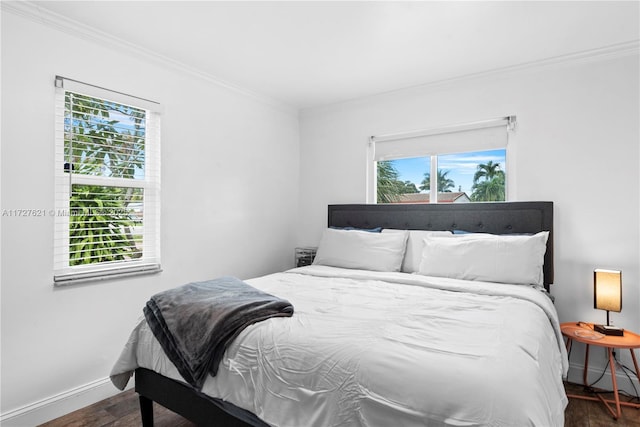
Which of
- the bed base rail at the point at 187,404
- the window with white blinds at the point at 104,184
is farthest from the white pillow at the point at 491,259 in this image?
the window with white blinds at the point at 104,184

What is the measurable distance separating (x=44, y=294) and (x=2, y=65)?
1352 millimetres

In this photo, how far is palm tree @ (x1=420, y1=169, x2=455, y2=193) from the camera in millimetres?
3422

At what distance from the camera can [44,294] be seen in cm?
222

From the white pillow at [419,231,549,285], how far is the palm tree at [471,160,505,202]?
0.59 meters

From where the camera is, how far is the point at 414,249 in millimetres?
3174

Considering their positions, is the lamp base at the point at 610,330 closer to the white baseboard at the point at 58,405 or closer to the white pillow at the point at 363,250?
the white pillow at the point at 363,250

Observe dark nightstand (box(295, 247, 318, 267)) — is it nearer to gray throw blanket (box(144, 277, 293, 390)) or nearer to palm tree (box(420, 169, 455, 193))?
palm tree (box(420, 169, 455, 193))

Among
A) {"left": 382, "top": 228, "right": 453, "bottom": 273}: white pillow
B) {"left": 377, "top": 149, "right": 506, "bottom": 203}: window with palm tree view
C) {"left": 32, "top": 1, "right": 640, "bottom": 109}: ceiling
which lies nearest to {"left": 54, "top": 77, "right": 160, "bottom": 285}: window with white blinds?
{"left": 32, "top": 1, "right": 640, "bottom": 109}: ceiling

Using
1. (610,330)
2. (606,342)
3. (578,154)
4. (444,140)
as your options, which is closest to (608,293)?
(610,330)

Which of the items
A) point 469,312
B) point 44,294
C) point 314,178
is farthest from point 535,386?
point 314,178

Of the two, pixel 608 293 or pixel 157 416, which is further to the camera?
pixel 608 293

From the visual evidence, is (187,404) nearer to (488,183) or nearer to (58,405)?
(58,405)

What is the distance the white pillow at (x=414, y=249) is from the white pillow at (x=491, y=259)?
11.2 inches

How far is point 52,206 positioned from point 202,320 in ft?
4.54
